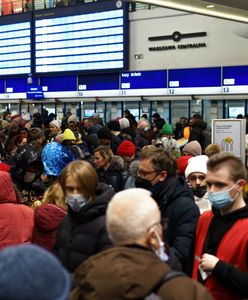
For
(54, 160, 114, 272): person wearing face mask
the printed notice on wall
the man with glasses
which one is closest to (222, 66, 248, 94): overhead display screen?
the printed notice on wall

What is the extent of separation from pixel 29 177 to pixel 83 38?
13.7 m

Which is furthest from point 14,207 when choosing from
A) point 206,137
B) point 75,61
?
point 75,61

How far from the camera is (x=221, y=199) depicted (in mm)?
2959

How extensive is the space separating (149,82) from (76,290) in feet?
49.0

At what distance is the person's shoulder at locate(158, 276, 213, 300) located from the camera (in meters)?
2.04

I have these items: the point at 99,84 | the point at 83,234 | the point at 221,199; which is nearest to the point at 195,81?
the point at 99,84

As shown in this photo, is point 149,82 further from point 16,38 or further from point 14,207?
point 14,207

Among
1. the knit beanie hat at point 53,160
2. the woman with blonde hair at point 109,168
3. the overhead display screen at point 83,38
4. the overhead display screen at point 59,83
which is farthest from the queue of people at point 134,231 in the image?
the overhead display screen at point 59,83

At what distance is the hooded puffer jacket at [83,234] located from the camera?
3.21 m

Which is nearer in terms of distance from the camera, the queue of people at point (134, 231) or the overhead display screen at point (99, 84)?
the queue of people at point (134, 231)

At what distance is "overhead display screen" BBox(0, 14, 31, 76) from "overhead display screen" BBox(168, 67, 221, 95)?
19.5ft

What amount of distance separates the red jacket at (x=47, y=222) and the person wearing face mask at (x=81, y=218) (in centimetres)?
32

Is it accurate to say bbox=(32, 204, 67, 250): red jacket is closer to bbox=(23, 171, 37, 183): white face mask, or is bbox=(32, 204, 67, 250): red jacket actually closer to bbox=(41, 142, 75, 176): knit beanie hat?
bbox=(23, 171, 37, 183): white face mask

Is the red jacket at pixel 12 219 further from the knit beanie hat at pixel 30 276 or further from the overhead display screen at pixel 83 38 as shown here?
the overhead display screen at pixel 83 38
